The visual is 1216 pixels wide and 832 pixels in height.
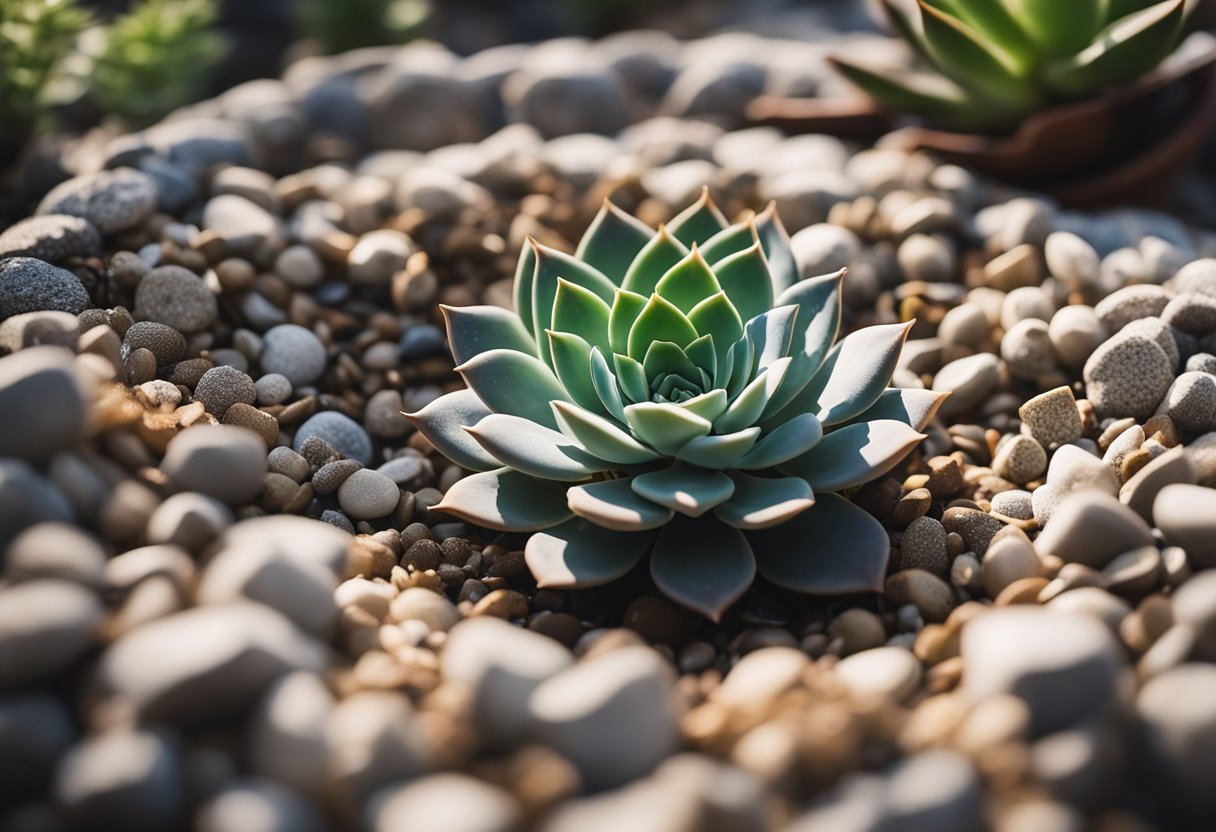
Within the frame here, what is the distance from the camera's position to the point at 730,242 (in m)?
1.79

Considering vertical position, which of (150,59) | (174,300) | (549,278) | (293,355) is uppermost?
(150,59)

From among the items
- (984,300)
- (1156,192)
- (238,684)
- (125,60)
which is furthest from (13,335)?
(1156,192)

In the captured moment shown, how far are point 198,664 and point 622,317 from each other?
839 millimetres

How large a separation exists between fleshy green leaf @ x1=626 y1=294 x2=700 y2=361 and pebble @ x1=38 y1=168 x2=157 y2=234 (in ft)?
3.49

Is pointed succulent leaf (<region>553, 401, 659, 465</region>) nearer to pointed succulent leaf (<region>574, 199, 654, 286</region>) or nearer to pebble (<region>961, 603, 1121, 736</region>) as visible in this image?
pointed succulent leaf (<region>574, 199, 654, 286</region>)

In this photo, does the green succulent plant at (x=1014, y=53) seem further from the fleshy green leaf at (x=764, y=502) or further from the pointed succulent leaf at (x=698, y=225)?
the fleshy green leaf at (x=764, y=502)

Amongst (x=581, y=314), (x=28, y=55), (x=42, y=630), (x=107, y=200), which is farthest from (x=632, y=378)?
(x=28, y=55)

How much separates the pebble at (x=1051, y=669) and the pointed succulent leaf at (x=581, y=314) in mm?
791

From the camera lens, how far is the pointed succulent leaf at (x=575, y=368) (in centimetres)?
159

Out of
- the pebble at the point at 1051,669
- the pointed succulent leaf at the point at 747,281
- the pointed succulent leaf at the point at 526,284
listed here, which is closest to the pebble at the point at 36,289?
the pointed succulent leaf at the point at 526,284

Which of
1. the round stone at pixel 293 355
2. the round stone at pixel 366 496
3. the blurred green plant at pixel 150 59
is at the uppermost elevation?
the blurred green plant at pixel 150 59

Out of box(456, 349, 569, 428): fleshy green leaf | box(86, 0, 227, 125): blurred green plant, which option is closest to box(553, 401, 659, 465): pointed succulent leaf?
box(456, 349, 569, 428): fleshy green leaf

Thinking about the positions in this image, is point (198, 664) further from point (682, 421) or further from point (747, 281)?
point (747, 281)

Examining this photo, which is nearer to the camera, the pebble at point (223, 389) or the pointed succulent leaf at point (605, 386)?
the pointed succulent leaf at point (605, 386)
